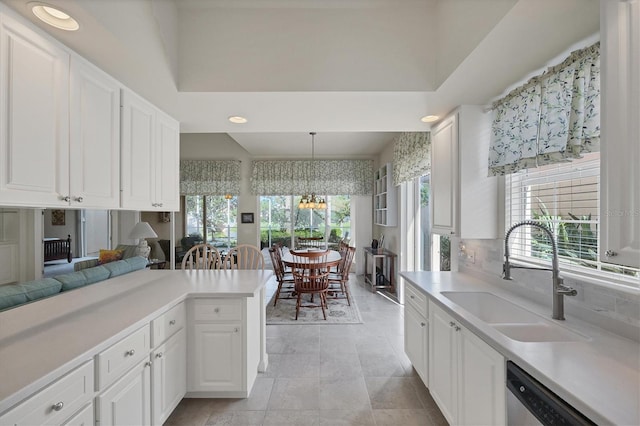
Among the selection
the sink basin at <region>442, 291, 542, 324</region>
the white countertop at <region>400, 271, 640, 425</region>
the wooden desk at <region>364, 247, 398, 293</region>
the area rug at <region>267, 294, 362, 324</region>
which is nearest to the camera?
the white countertop at <region>400, 271, 640, 425</region>

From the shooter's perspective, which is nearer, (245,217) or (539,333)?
(539,333)

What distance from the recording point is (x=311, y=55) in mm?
1774

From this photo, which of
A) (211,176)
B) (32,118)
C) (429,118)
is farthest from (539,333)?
(211,176)

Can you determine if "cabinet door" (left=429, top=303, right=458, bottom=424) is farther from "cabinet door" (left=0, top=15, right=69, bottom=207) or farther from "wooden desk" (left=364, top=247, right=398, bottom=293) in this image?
"wooden desk" (left=364, top=247, right=398, bottom=293)

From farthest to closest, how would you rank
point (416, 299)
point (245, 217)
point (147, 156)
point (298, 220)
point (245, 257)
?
1. point (298, 220)
2. point (245, 217)
3. point (245, 257)
4. point (416, 299)
5. point (147, 156)

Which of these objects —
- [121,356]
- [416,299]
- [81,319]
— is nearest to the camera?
[121,356]

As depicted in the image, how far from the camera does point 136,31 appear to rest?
56.2 inches

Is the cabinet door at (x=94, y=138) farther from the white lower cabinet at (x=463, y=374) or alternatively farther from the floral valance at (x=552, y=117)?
the floral valance at (x=552, y=117)

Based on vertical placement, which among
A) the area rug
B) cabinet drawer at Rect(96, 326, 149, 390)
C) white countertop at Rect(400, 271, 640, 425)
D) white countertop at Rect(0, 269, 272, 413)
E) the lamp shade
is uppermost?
the lamp shade

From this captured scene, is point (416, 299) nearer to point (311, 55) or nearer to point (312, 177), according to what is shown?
point (311, 55)

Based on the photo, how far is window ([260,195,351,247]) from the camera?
636cm

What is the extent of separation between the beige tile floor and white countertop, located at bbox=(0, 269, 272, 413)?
2.78 ft

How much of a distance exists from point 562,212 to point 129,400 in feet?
8.53

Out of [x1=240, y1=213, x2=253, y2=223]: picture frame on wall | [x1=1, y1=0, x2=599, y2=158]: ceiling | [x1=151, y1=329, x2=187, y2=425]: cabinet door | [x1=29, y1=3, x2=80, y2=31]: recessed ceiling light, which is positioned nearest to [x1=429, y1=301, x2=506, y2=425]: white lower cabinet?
[x1=1, y1=0, x2=599, y2=158]: ceiling
